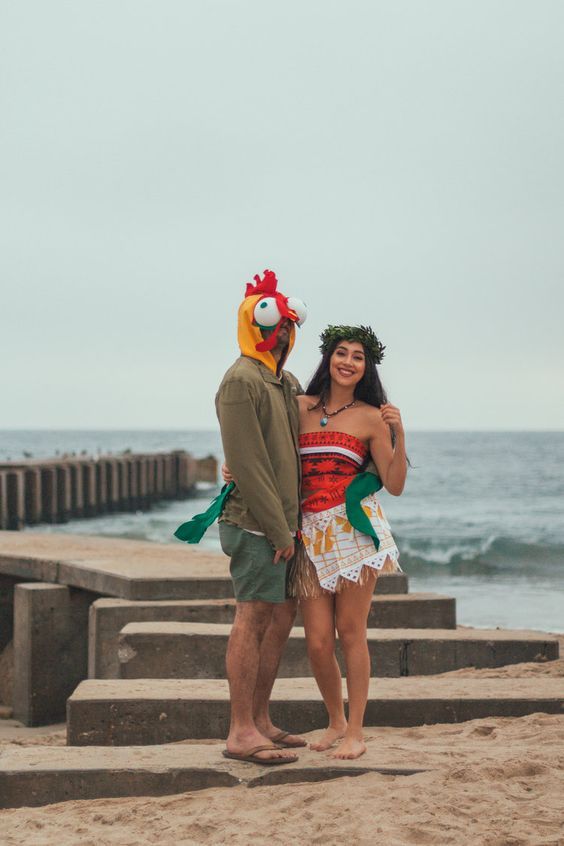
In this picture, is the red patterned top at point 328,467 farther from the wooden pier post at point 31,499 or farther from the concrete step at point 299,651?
the wooden pier post at point 31,499

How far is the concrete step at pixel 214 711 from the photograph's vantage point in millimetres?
5164

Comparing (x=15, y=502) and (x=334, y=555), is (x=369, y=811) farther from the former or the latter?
(x=15, y=502)

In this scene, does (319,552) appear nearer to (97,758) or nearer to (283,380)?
(283,380)

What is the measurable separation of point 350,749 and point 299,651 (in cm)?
220

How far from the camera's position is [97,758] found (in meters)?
4.54

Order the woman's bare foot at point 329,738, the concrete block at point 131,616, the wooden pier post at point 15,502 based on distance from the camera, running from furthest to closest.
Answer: the wooden pier post at point 15,502, the concrete block at point 131,616, the woman's bare foot at point 329,738

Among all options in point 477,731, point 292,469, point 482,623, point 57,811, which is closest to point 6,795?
point 57,811

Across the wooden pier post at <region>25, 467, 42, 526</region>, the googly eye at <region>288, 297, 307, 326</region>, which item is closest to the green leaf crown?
the googly eye at <region>288, 297, 307, 326</region>

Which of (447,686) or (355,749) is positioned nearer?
(355,749)

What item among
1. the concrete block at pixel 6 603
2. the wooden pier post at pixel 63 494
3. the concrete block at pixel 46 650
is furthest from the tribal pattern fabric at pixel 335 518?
the wooden pier post at pixel 63 494

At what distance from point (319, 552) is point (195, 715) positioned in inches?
53.0

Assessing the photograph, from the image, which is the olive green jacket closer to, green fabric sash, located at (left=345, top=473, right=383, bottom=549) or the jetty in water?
green fabric sash, located at (left=345, top=473, right=383, bottom=549)

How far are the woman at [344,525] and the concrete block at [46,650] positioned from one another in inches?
180

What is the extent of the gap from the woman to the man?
101 millimetres
